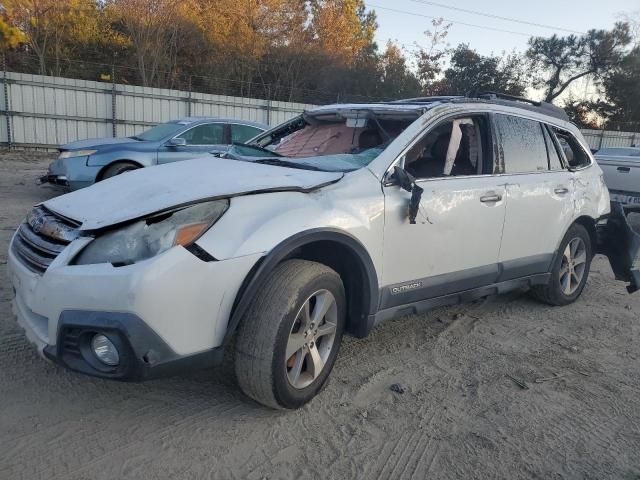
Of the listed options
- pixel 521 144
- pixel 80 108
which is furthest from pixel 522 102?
pixel 80 108

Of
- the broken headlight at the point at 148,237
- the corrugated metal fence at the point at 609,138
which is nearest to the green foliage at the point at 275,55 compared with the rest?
the corrugated metal fence at the point at 609,138

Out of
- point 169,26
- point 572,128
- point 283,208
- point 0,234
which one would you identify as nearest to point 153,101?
point 169,26

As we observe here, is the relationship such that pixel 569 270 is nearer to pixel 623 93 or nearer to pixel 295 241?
pixel 295 241

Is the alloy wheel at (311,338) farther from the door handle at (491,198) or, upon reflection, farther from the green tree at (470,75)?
the green tree at (470,75)

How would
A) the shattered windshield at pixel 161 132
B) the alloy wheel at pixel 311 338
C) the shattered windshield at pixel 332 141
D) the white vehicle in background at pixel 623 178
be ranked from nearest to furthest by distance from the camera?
the alloy wheel at pixel 311 338 < the shattered windshield at pixel 332 141 < the white vehicle in background at pixel 623 178 < the shattered windshield at pixel 161 132

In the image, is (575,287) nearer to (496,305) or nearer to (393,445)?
(496,305)

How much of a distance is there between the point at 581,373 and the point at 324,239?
82.1 inches

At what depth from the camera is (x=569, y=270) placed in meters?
4.97

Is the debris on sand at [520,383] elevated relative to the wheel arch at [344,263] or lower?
lower

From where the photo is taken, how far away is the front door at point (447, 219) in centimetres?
331

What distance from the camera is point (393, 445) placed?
8.87ft

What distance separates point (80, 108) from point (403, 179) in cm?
1696

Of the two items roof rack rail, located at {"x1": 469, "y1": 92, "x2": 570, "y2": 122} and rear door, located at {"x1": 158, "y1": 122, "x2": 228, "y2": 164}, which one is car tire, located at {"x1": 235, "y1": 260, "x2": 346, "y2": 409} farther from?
rear door, located at {"x1": 158, "y1": 122, "x2": 228, "y2": 164}

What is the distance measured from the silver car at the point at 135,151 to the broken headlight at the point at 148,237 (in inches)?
230
